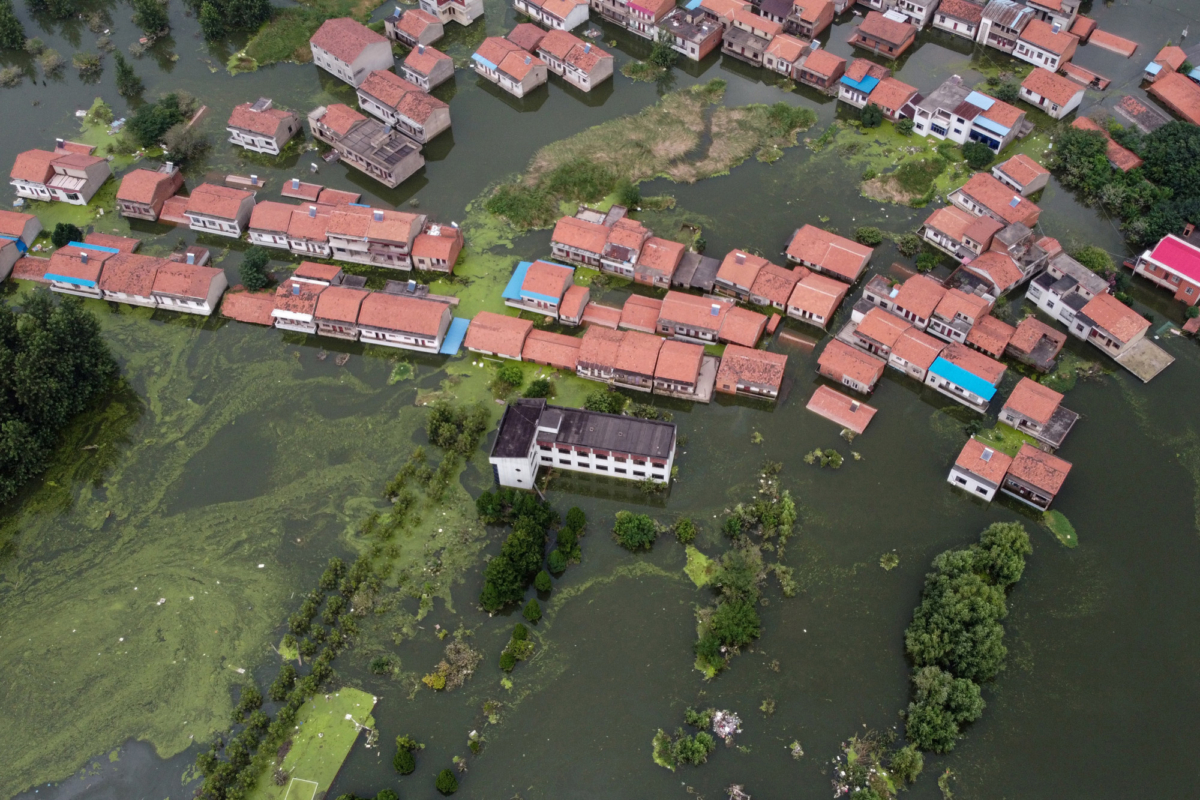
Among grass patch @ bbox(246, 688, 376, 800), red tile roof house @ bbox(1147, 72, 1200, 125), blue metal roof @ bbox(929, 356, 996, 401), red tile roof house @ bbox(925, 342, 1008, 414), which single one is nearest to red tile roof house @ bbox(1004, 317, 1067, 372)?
red tile roof house @ bbox(925, 342, 1008, 414)

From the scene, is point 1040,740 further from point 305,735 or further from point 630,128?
point 630,128

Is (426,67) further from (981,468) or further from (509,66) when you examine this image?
(981,468)

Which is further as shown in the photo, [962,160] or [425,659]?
[962,160]

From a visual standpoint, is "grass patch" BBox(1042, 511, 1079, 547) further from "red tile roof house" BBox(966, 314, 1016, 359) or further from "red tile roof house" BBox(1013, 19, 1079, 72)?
"red tile roof house" BBox(1013, 19, 1079, 72)

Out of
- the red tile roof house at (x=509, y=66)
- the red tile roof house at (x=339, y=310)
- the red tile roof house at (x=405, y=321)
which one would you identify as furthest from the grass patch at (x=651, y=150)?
→ the red tile roof house at (x=339, y=310)

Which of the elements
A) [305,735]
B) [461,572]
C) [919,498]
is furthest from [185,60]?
[919,498]

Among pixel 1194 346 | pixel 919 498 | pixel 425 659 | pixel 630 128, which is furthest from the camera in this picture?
pixel 630 128
